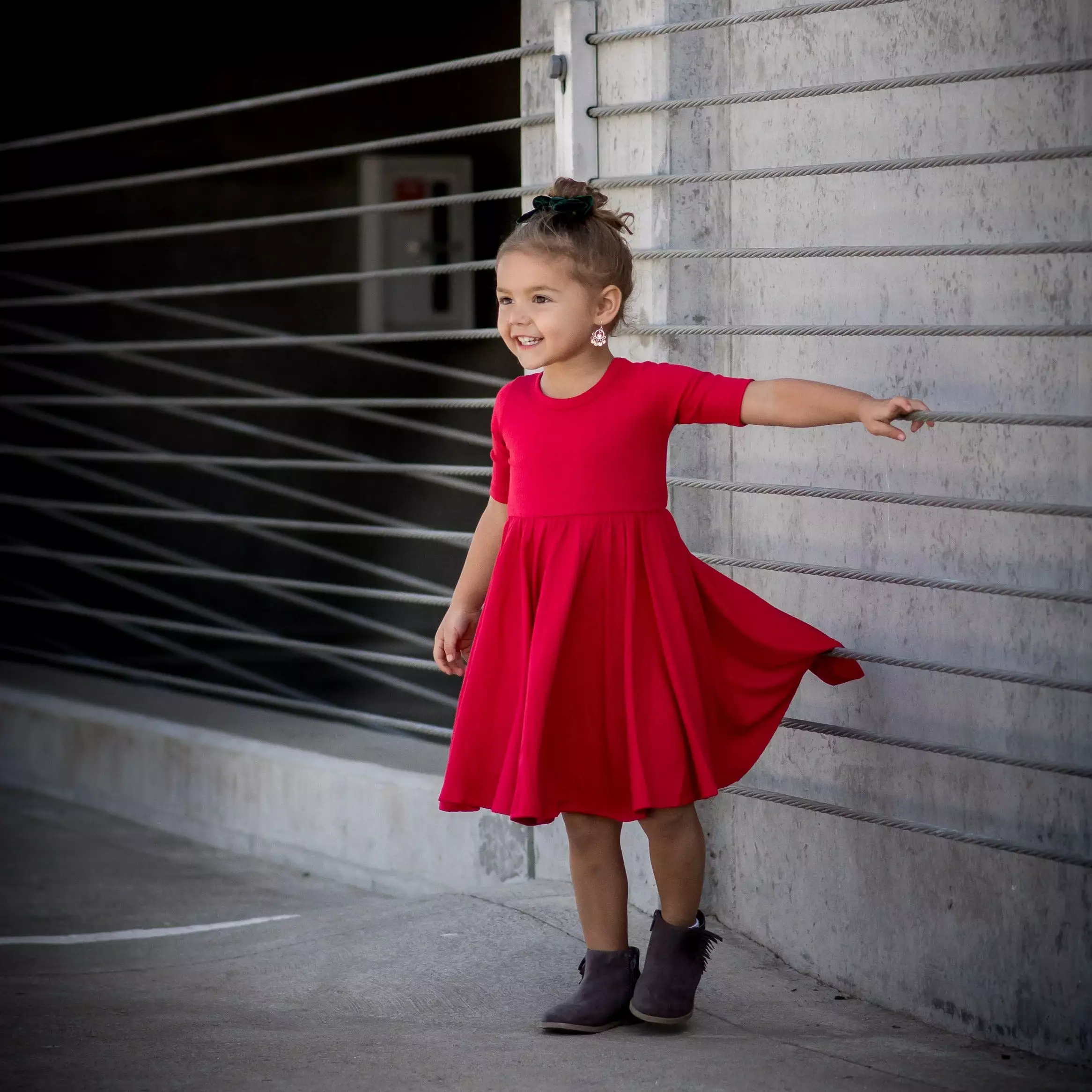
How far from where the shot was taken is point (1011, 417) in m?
2.37

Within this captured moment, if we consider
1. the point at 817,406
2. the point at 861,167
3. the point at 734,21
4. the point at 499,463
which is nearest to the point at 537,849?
the point at 499,463

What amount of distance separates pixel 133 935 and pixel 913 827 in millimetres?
1846

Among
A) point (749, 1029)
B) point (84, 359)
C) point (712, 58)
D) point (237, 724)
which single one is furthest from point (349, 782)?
point (84, 359)

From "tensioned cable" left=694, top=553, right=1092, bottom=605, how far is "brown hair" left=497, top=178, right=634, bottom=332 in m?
0.55

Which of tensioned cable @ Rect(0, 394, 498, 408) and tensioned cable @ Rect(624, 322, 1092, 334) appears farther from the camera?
tensioned cable @ Rect(0, 394, 498, 408)

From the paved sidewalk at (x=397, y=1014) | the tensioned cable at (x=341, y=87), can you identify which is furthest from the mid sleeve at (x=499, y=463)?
the tensioned cable at (x=341, y=87)

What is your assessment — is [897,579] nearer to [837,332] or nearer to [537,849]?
[837,332]

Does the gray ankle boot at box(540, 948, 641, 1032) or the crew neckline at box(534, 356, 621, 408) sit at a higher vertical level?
the crew neckline at box(534, 356, 621, 408)

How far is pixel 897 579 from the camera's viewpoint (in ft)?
8.54

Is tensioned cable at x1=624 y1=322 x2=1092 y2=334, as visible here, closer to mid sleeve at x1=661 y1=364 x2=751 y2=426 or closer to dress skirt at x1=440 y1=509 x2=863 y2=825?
mid sleeve at x1=661 y1=364 x2=751 y2=426

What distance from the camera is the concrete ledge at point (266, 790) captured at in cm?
372

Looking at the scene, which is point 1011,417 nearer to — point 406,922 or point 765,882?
point 765,882

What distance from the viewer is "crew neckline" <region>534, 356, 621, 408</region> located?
2434 millimetres

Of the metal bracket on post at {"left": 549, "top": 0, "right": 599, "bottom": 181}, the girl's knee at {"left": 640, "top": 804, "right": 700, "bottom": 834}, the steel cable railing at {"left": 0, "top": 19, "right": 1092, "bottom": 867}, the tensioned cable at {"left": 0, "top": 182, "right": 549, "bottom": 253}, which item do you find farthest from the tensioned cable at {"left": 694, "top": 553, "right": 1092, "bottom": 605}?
the tensioned cable at {"left": 0, "top": 182, "right": 549, "bottom": 253}
